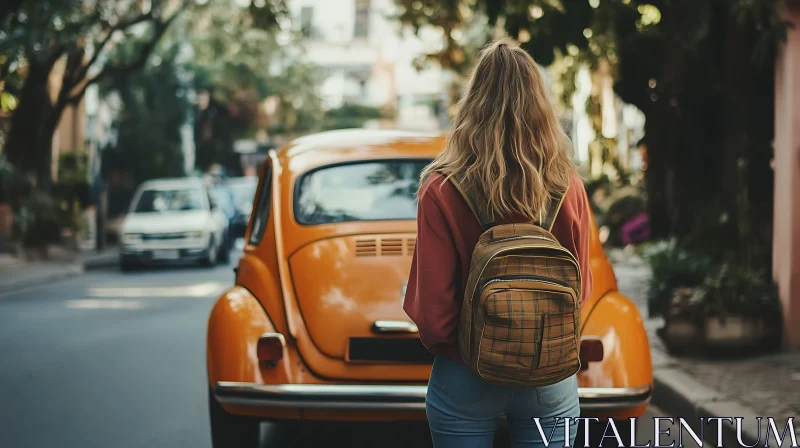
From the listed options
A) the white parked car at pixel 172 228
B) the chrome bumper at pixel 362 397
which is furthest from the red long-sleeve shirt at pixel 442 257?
the white parked car at pixel 172 228

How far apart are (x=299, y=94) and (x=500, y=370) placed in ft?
148

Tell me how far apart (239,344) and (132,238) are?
1591 centimetres

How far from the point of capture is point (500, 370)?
253cm

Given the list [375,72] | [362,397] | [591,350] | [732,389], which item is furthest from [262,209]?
[375,72]

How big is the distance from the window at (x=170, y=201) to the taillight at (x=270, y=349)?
1650cm

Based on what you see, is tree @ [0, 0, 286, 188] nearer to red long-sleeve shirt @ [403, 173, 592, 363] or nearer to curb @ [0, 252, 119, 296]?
curb @ [0, 252, 119, 296]

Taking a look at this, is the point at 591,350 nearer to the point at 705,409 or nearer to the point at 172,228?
the point at 705,409

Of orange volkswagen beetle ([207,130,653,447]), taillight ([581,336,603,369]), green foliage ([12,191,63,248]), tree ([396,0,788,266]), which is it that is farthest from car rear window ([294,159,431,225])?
green foliage ([12,191,63,248])

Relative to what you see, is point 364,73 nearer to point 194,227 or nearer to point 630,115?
point 630,115

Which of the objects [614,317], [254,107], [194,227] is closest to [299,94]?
[254,107]

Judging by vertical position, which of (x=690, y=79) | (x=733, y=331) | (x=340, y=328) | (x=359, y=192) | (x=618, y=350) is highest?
(x=690, y=79)

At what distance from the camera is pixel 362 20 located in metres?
83.6

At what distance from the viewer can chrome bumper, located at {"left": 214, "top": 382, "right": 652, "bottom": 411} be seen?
455 centimetres

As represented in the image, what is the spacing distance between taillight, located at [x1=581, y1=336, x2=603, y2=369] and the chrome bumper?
0.43 feet
